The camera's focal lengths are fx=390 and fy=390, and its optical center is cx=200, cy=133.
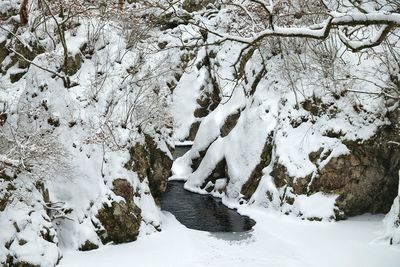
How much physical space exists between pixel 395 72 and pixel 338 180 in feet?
15.9

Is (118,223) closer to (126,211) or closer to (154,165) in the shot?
(126,211)

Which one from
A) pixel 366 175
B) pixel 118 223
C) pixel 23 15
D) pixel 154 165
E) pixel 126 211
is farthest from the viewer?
pixel 23 15

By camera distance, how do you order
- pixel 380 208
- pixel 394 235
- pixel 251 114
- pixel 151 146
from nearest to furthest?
pixel 394 235 < pixel 380 208 < pixel 151 146 < pixel 251 114

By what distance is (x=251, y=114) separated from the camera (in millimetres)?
19172

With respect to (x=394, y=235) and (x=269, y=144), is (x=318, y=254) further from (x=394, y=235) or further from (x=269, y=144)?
(x=269, y=144)

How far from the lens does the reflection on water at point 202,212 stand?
600 inches

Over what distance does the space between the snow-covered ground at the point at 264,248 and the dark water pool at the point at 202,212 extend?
2.54ft

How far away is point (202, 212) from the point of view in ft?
56.1

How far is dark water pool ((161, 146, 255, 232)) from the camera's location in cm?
1525

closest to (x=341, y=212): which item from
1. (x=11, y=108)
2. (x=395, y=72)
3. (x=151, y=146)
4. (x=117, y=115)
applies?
(x=395, y=72)

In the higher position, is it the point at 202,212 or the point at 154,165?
the point at 154,165

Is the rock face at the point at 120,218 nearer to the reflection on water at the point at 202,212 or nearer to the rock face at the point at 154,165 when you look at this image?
the rock face at the point at 154,165

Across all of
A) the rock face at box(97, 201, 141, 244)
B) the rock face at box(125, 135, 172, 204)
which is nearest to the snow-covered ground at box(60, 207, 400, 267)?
the rock face at box(97, 201, 141, 244)

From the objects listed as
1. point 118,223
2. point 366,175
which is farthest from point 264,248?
point 366,175
